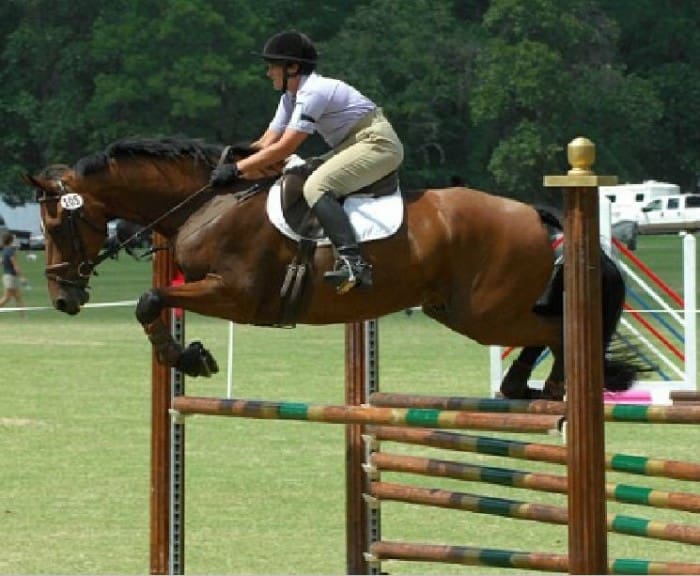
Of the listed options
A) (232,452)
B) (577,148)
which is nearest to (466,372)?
(232,452)

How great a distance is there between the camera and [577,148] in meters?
5.90

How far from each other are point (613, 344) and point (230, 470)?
435 cm

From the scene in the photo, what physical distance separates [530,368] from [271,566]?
1.46 metres

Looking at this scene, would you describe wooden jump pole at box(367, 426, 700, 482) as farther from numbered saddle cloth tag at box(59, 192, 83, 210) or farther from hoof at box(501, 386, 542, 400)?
numbered saddle cloth tag at box(59, 192, 83, 210)

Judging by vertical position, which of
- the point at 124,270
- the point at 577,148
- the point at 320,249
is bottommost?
the point at 124,270

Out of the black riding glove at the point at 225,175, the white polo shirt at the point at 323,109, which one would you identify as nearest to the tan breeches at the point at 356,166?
the white polo shirt at the point at 323,109

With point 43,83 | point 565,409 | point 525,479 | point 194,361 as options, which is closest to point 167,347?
point 194,361

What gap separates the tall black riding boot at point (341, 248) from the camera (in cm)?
827

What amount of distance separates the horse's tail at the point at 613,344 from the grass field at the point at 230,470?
4.27 ft

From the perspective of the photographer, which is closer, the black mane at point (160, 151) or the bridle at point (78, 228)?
the bridle at point (78, 228)

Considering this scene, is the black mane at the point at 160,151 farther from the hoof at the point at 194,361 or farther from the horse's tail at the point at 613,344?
the horse's tail at the point at 613,344

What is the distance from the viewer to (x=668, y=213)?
6862 centimetres

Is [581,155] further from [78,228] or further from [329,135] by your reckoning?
[78,228]

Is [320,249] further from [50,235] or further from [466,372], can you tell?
[466,372]
